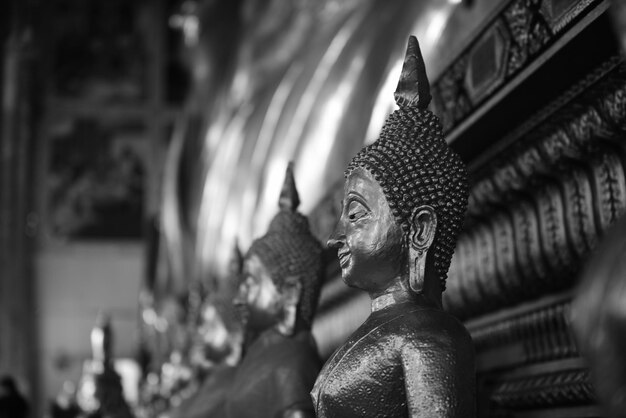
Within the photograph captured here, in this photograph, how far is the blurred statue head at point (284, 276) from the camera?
1179 millimetres

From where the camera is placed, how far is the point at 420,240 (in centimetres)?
80

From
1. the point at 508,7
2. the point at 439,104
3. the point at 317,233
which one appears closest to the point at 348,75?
the point at 317,233

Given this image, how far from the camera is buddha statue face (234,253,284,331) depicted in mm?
1186

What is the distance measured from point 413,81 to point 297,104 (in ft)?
5.07

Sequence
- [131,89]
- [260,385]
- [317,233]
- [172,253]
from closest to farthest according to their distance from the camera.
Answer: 1. [260,385]
2. [317,233]
3. [172,253]
4. [131,89]

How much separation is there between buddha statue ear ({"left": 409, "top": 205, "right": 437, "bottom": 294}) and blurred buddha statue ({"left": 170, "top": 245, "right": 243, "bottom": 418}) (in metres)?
0.62

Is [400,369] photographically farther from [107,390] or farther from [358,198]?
[107,390]

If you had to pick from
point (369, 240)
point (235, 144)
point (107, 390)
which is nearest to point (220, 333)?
point (107, 390)

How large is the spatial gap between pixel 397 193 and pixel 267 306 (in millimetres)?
421

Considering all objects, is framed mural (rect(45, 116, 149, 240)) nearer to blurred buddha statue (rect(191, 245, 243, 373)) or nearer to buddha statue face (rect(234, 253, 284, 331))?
blurred buddha statue (rect(191, 245, 243, 373))

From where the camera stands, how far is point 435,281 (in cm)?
82

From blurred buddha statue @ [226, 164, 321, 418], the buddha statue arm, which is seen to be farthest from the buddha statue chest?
blurred buddha statue @ [226, 164, 321, 418]

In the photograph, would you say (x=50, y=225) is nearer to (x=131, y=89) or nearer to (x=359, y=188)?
(x=131, y=89)

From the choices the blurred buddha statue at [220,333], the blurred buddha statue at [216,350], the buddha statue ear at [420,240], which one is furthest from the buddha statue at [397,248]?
the blurred buddha statue at [220,333]
